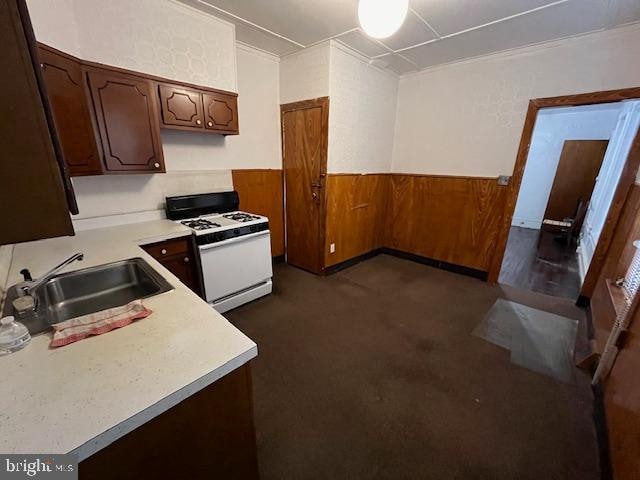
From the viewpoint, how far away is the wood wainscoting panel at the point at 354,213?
10.8 feet

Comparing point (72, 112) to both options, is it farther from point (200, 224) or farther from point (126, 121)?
point (200, 224)

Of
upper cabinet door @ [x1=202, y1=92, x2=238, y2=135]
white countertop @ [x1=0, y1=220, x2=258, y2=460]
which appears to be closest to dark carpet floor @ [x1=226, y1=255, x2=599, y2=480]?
white countertop @ [x1=0, y1=220, x2=258, y2=460]

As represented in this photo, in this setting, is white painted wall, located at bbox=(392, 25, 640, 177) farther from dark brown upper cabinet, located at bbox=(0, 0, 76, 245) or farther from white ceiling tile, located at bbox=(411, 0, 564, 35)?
dark brown upper cabinet, located at bbox=(0, 0, 76, 245)

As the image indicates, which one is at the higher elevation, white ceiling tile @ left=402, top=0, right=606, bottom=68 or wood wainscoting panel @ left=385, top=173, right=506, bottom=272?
white ceiling tile @ left=402, top=0, right=606, bottom=68

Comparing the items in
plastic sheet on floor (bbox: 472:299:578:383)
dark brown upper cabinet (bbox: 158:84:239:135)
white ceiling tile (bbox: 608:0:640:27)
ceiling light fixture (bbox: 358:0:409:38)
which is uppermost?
white ceiling tile (bbox: 608:0:640:27)

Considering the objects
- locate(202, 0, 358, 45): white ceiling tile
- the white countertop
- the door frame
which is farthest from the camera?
the door frame

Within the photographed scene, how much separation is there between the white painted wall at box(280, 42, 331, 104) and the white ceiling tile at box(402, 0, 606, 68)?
93 centimetres

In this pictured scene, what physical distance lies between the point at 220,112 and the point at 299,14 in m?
1.07

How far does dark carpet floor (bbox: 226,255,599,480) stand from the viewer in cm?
134

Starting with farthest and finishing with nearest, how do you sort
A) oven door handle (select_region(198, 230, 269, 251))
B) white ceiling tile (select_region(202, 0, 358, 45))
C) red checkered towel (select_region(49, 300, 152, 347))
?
oven door handle (select_region(198, 230, 269, 251))
white ceiling tile (select_region(202, 0, 358, 45))
red checkered towel (select_region(49, 300, 152, 347))

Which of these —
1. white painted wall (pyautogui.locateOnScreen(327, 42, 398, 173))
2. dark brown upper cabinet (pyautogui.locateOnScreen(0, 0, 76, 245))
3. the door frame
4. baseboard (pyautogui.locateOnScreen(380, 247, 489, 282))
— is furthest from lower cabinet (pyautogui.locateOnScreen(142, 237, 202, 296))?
the door frame

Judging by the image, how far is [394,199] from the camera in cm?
405

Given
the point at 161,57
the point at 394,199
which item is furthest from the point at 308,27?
the point at 394,199

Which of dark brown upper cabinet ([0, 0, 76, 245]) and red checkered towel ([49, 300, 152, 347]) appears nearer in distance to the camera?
dark brown upper cabinet ([0, 0, 76, 245])
